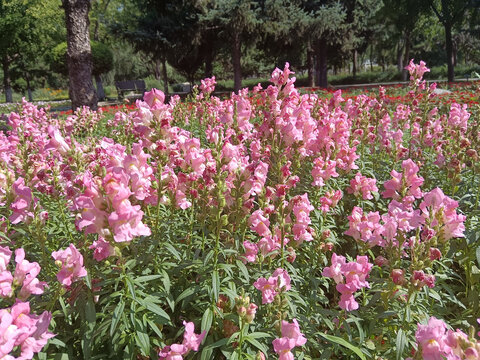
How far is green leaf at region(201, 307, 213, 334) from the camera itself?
1.96 meters

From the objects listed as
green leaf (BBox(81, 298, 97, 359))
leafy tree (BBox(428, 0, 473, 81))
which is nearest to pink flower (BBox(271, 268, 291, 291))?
green leaf (BBox(81, 298, 97, 359))

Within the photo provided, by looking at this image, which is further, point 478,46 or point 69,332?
point 478,46

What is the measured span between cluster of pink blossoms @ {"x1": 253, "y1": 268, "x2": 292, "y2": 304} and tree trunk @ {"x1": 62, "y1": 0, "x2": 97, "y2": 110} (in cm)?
932

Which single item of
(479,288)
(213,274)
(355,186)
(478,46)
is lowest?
(479,288)

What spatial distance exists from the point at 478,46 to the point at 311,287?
217ft

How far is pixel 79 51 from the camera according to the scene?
32.0 ft

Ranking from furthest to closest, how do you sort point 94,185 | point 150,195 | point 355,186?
point 355,186, point 150,195, point 94,185

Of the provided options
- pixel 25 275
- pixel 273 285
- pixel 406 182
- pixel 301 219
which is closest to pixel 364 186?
pixel 406 182

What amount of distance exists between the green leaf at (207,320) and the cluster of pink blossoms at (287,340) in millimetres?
405

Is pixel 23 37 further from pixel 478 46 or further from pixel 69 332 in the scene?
pixel 478 46

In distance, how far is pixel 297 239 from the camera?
99.1 inches

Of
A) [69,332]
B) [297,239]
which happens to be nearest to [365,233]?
[297,239]

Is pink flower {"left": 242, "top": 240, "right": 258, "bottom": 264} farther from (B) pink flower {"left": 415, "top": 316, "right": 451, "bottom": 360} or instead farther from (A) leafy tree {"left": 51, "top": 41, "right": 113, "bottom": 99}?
(A) leafy tree {"left": 51, "top": 41, "right": 113, "bottom": 99}

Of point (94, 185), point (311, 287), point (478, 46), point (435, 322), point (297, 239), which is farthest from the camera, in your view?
point (478, 46)
